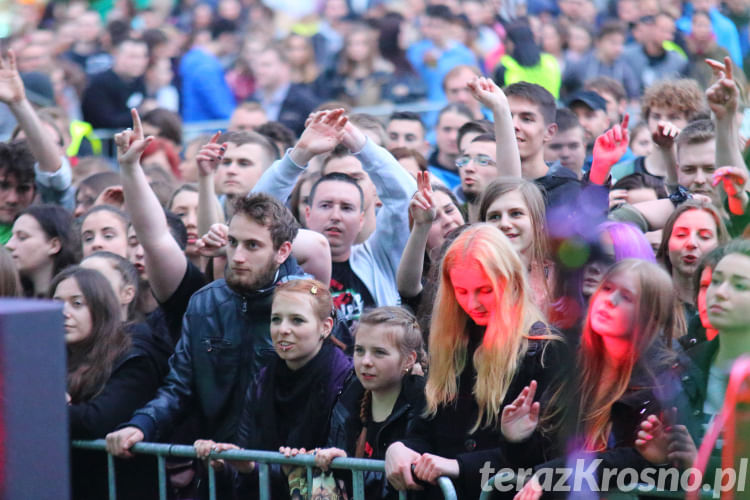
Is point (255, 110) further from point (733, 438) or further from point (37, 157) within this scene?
point (733, 438)

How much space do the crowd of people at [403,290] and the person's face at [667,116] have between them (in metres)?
0.03

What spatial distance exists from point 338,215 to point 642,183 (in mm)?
1742

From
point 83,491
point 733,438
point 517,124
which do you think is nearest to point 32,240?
point 83,491

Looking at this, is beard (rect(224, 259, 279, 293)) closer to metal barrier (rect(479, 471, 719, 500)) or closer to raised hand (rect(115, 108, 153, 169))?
raised hand (rect(115, 108, 153, 169))

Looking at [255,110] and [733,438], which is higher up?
[255,110]

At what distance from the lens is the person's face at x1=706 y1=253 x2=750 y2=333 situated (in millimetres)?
3742

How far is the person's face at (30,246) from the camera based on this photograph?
20.8ft

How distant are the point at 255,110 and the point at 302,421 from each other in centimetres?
507

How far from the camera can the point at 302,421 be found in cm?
486

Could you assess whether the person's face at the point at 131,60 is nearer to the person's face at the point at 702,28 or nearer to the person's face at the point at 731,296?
the person's face at the point at 702,28

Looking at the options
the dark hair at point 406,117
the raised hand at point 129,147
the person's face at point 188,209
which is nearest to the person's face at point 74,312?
the raised hand at point 129,147

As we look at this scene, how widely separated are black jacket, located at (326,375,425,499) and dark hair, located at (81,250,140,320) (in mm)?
1503

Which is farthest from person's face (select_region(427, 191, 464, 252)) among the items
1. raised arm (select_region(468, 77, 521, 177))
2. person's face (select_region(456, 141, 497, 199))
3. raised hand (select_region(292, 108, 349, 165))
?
A: raised hand (select_region(292, 108, 349, 165))

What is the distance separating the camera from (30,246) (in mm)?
6352
